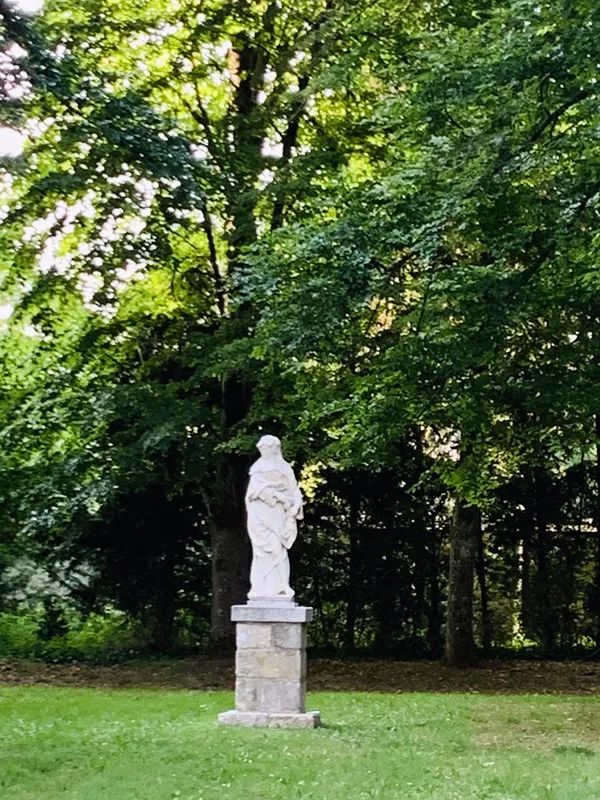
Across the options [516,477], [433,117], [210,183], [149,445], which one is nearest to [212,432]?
[149,445]

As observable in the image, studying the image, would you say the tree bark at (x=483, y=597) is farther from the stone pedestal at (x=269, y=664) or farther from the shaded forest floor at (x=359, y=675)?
the stone pedestal at (x=269, y=664)

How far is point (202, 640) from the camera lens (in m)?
19.5

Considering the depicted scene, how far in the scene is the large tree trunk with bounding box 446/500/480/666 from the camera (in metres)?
16.8

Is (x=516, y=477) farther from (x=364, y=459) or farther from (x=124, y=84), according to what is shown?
(x=124, y=84)

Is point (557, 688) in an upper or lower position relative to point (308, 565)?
lower

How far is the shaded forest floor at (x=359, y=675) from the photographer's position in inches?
603

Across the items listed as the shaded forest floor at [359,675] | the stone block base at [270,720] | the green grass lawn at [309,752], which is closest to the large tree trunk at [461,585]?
the shaded forest floor at [359,675]

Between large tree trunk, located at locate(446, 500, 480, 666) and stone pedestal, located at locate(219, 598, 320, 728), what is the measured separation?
654 centimetres

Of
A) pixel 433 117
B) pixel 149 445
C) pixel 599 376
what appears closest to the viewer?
pixel 433 117

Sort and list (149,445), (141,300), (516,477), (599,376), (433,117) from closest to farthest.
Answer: (433,117) < (599,376) < (149,445) < (141,300) < (516,477)

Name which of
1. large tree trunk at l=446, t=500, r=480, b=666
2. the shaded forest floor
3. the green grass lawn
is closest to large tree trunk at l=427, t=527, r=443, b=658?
the shaded forest floor

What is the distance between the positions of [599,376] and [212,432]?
5.94 meters

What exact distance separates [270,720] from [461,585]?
697 centimetres

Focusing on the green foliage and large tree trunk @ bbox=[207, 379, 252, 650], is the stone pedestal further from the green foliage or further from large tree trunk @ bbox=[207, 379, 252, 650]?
large tree trunk @ bbox=[207, 379, 252, 650]
